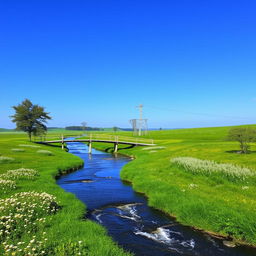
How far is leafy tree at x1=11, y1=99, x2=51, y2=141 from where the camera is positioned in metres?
63.6

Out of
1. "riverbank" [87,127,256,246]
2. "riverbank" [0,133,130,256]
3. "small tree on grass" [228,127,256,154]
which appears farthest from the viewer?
"small tree on grass" [228,127,256,154]

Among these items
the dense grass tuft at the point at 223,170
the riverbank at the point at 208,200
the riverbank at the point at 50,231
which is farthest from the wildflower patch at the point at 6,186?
the dense grass tuft at the point at 223,170

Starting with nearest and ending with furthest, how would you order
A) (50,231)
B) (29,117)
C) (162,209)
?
1. (50,231)
2. (162,209)
3. (29,117)

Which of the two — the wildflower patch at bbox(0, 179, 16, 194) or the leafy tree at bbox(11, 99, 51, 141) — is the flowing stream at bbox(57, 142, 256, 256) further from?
the leafy tree at bbox(11, 99, 51, 141)

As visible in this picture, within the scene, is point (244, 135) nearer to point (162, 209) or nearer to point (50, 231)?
point (162, 209)

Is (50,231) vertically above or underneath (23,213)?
underneath

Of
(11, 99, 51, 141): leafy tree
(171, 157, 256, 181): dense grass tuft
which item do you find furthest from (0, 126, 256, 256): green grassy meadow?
(11, 99, 51, 141): leafy tree

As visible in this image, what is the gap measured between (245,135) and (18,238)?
32116mm

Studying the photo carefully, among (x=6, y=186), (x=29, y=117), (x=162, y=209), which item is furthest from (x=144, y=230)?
(x=29, y=117)

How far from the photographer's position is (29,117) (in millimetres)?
65188

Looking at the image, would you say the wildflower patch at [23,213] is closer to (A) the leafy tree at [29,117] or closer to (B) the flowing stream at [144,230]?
(B) the flowing stream at [144,230]

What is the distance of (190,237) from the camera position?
35.0ft

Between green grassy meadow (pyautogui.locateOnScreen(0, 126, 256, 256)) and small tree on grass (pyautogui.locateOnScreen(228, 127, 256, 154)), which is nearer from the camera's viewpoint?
green grassy meadow (pyautogui.locateOnScreen(0, 126, 256, 256))

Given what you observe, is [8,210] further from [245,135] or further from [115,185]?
[245,135]
